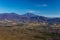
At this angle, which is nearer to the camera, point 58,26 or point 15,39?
point 15,39

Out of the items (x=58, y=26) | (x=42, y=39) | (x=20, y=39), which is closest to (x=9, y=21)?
(x=58, y=26)

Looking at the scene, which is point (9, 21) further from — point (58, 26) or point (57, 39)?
point (57, 39)

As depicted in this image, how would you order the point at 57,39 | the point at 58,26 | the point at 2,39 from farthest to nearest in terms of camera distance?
the point at 58,26
the point at 57,39
the point at 2,39

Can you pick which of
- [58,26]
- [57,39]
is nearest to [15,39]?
[57,39]

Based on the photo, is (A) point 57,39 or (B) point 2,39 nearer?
(B) point 2,39

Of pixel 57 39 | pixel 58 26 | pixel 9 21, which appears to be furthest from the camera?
pixel 9 21

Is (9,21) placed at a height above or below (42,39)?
above

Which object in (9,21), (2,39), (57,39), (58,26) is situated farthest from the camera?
(9,21)

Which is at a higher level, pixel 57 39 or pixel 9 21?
pixel 9 21

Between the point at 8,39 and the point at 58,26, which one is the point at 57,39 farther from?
the point at 58,26
